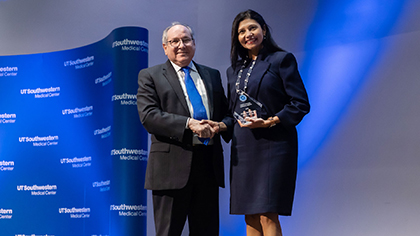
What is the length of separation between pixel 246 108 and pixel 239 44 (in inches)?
18.5

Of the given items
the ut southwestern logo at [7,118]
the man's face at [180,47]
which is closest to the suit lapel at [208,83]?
the man's face at [180,47]

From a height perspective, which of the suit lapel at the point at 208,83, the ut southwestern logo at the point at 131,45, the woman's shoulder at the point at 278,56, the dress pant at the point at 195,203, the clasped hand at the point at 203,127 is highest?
the ut southwestern logo at the point at 131,45

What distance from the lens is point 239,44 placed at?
3.05 m

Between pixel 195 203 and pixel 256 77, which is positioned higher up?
pixel 256 77

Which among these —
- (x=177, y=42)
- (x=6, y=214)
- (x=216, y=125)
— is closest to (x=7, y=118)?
(x=6, y=214)

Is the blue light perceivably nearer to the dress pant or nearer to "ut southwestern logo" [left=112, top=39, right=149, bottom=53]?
"ut southwestern logo" [left=112, top=39, right=149, bottom=53]

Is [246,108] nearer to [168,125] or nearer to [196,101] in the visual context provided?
[196,101]

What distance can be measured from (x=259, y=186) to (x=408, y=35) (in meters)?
2.12

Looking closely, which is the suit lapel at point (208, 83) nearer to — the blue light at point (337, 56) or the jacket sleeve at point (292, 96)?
the jacket sleeve at point (292, 96)

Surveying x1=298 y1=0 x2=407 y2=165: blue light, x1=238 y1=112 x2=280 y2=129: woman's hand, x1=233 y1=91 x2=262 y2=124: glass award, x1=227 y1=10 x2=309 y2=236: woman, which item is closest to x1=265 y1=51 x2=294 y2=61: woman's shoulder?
x1=227 y1=10 x2=309 y2=236: woman

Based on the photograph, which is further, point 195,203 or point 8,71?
point 8,71

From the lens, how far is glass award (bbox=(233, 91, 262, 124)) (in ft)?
9.22

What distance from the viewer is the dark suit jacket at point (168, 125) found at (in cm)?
279

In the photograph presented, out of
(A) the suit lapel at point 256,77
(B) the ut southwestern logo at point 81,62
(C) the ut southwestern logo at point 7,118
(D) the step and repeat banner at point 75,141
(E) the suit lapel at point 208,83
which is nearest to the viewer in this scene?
(A) the suit lapel at point 256,77
